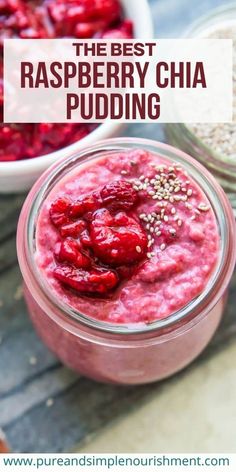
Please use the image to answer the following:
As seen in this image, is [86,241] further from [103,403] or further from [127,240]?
[103,403]

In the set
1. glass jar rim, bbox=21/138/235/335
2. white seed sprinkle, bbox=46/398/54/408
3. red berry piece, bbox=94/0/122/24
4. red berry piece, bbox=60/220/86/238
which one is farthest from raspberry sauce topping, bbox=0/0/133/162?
white seed sprinkle, bbox=46/398/54/408

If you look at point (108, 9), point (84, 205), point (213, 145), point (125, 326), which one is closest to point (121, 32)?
point (108, 9)

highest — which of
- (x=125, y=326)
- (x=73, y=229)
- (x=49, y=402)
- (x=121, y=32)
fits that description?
(x=121, y=32)

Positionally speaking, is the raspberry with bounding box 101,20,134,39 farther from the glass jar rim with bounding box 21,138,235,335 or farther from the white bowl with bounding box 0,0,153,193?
the glass jar rim with bounding box 21,138,235,335

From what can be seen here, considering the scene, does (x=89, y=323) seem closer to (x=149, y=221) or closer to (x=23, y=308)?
(x=149, y=221)

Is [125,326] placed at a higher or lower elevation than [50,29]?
lower

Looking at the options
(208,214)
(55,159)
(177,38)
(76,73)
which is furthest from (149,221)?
(177,38)
